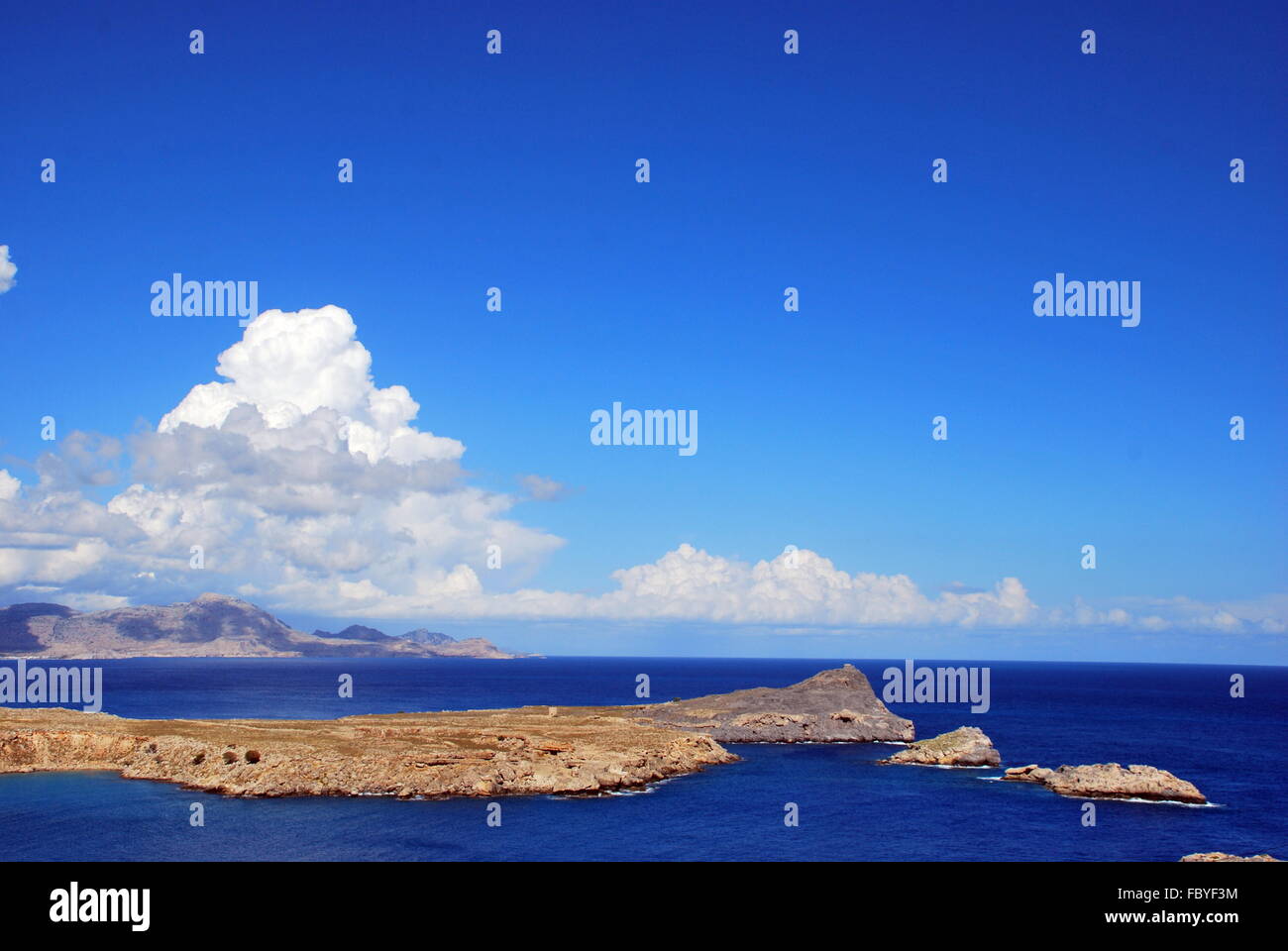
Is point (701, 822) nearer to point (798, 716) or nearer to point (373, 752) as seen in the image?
point (373, 752)

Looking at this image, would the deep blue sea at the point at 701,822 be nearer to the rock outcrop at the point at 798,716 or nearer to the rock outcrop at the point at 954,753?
the rock outcrop at the point at 954,753

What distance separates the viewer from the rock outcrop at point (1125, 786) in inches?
2970

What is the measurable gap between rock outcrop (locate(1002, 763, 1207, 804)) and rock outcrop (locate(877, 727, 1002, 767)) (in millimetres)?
14055

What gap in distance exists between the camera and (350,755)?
77500 millimetres

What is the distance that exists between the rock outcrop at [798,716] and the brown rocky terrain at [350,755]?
16.3 m

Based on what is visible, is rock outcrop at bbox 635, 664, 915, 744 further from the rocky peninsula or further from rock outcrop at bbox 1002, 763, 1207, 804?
rock outcrop at bbox 1002, 763, 1207, 804

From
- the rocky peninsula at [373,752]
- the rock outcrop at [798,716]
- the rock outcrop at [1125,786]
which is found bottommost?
the rock outcrop at [798,716]

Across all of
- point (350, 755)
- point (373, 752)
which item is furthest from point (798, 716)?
point (350, 755)

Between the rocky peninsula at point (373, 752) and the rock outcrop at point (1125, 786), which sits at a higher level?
the rocky peninsula at point (373, 752)

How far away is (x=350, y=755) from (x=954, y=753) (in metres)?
62.8

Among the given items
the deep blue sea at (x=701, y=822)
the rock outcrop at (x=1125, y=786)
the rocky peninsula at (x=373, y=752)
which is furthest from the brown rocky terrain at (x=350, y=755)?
the rock outcrop at (x=1125, y=786)

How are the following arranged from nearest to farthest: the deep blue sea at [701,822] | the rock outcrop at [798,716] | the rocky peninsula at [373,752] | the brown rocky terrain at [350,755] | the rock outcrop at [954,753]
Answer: the deep blue sea at [701,822], the brown rocky terrain at [350,755], the rocky peninsula at [373,752], the rock outcrop at [954,753], the rock outcrop at [798,716]

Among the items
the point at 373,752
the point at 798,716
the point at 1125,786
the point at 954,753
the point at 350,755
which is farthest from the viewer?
the point at 798,716
